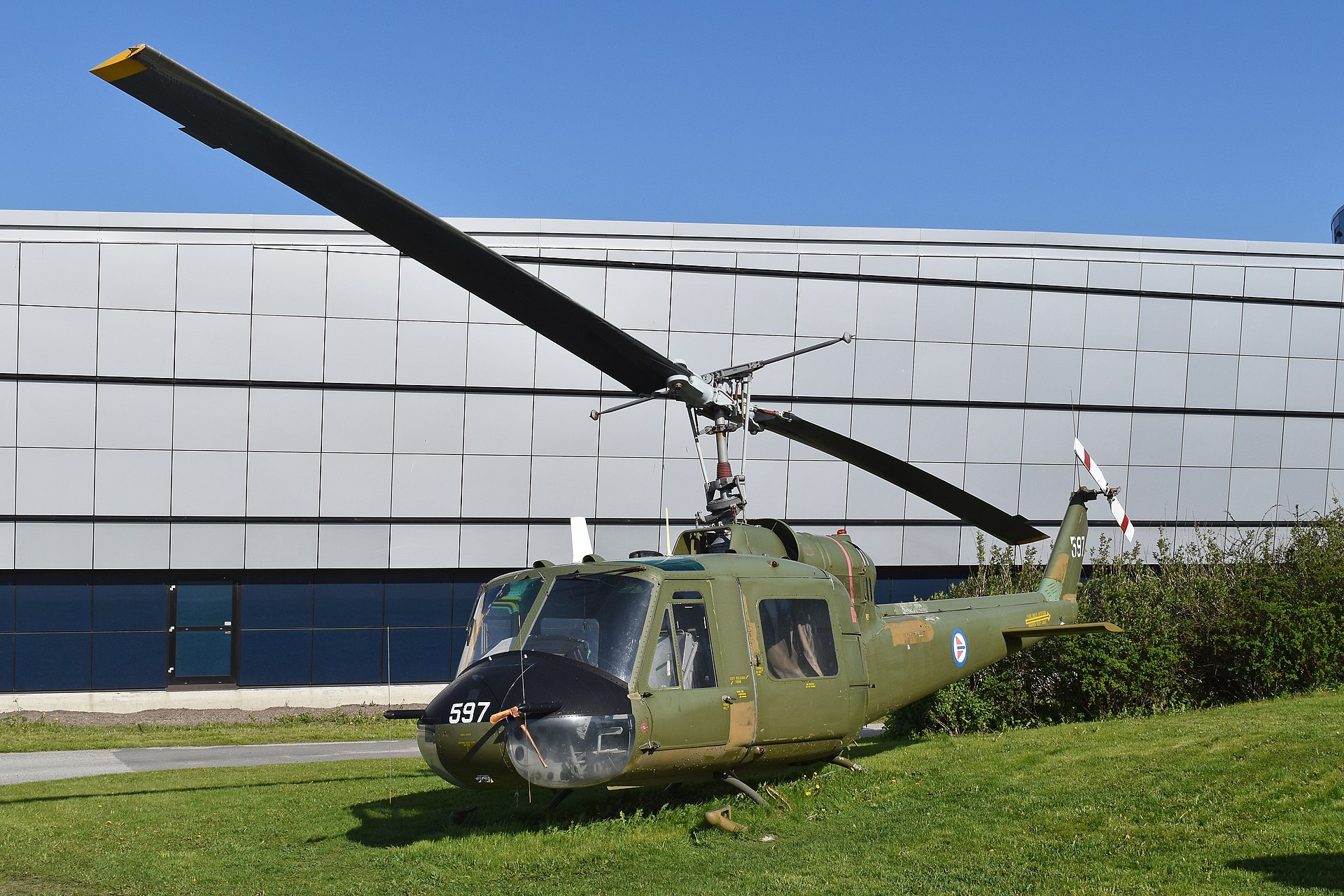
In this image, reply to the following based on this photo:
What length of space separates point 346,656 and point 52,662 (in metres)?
6.65

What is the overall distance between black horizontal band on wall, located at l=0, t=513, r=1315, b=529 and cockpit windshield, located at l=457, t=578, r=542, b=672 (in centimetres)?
1728

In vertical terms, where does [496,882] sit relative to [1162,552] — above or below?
below

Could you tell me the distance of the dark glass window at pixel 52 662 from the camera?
25094mm

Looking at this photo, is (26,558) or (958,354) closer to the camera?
(26,558)

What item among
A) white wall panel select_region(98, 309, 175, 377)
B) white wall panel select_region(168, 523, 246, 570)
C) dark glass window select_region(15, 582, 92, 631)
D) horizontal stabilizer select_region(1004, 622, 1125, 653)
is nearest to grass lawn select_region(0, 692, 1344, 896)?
horizontal stabilizer select_region(1004, 622, 1125, 653)

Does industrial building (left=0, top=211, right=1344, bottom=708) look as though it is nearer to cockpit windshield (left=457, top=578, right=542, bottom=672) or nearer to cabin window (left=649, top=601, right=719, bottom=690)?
cabin window (left=649, top=601, right=719, bottom=690)

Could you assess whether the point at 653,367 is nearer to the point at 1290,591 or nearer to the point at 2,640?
the point at 1290,591

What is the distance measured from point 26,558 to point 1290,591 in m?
25.9

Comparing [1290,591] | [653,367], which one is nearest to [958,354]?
[1290,591]

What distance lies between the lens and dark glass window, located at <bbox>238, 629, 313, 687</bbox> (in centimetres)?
2644

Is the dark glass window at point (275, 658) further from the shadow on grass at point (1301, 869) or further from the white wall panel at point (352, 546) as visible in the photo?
the shadow on grass at point (1301, 869)

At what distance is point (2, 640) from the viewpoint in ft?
81.8

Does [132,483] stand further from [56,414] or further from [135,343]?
[135,343]

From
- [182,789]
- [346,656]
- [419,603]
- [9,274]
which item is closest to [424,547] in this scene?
[419,603]
